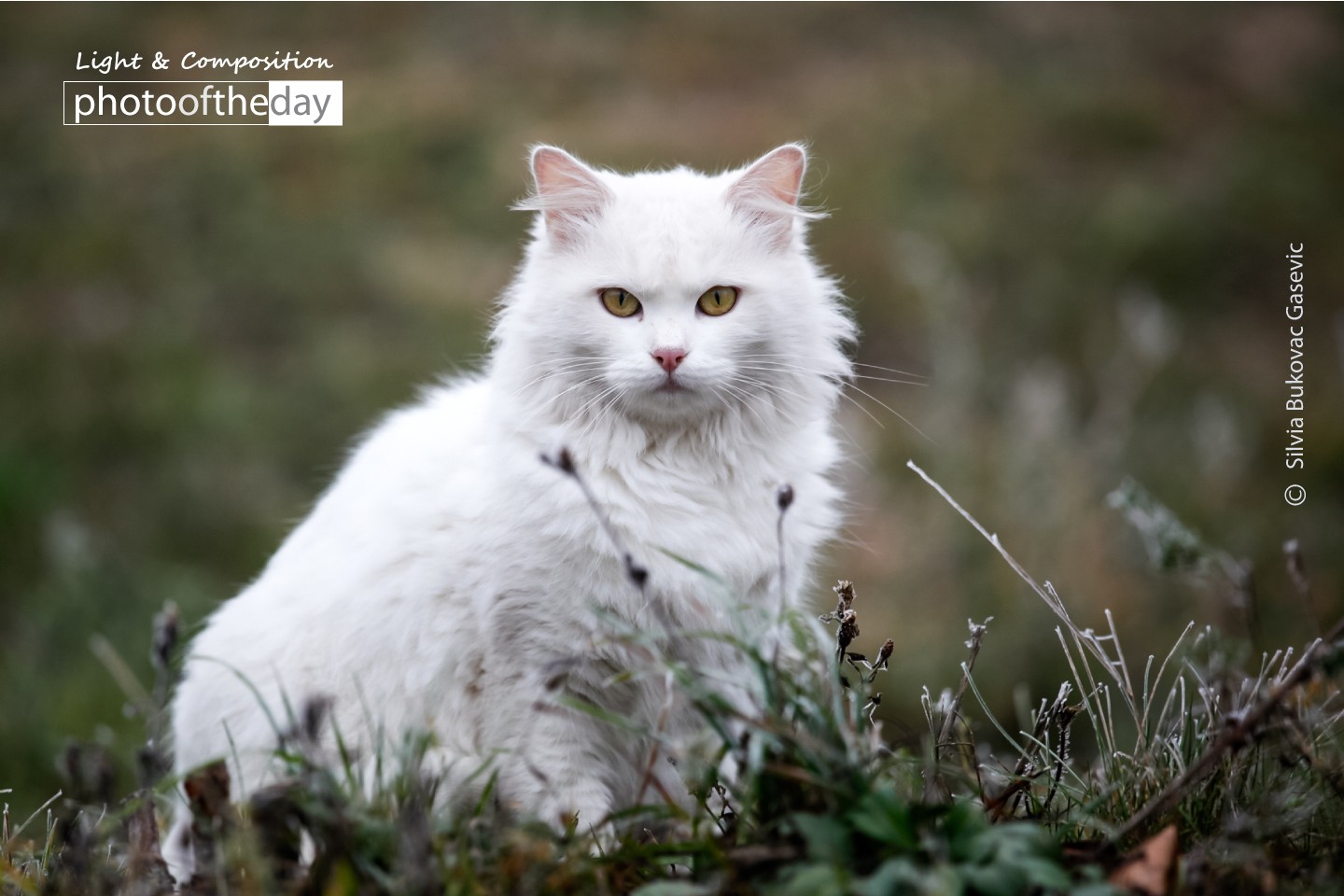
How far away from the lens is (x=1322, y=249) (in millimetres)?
8375

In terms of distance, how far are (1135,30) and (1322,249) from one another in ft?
12.7

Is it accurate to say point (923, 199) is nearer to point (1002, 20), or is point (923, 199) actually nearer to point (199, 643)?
point (1002, 20)

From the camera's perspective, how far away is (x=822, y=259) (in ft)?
26.9

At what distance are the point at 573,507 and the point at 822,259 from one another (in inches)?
248

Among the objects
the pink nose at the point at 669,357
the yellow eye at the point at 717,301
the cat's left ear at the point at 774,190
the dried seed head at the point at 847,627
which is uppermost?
the cat's left ear at the point at 774,190

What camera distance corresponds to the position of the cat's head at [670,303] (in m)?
2.33

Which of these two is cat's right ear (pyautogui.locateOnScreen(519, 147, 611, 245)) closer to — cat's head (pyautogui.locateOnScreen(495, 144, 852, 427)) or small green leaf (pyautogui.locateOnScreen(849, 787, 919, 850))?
cat's head (pyautogui.locateOnScreen(495, 144, 852, 427))

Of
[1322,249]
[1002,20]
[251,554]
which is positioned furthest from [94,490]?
[1002,20]

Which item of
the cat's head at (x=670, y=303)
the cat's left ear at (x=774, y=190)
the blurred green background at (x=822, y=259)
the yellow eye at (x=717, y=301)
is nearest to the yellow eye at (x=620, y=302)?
the cat's head at (x=670, y=303)

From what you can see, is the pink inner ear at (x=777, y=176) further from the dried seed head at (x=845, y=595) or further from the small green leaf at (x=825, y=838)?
the small green leaf at (x=825, y=838)

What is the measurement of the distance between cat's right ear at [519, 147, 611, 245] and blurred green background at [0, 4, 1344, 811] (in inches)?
80.7

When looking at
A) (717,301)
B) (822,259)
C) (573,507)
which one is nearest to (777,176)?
(717,301)

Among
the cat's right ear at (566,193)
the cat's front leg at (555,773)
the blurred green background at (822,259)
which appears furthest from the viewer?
the blurred green background at (822,259)

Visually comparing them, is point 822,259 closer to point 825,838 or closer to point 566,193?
point 566,193
